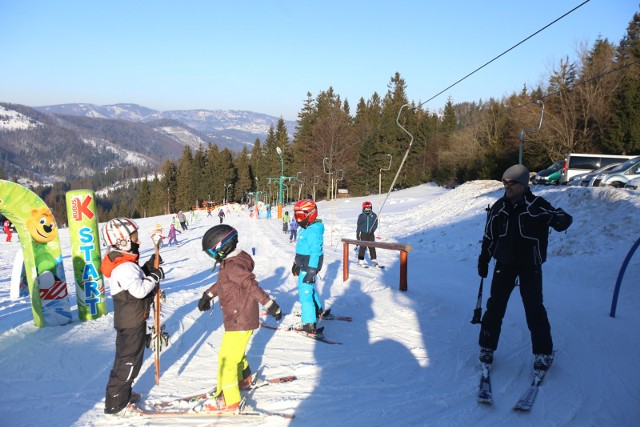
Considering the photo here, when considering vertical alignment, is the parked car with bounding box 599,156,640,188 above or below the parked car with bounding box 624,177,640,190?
above

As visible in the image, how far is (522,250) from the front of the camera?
163 inches

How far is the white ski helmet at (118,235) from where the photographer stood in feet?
13.0

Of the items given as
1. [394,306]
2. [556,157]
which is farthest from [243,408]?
[556,157]

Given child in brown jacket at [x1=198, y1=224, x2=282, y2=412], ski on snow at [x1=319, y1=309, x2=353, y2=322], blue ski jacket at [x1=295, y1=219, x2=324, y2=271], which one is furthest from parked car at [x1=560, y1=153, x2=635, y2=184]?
child in brown jacket at [x1=198, y1=224, x2=282, y2=412]

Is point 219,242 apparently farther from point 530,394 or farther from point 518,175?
point 530,394

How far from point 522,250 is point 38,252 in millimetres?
6621

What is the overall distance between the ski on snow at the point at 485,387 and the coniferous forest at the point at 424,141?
8715mm

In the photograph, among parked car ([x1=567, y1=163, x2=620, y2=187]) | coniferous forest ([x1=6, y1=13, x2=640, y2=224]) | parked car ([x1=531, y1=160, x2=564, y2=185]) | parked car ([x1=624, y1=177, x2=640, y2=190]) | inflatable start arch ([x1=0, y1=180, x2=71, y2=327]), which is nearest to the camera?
inflatable start arch ([x1=0, y1=180, x2=71, y2=327])

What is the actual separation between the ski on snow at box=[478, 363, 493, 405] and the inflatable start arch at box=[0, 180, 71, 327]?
587 cm

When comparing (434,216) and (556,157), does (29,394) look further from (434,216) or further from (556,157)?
(556,157)

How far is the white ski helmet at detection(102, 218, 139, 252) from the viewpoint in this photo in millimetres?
3969

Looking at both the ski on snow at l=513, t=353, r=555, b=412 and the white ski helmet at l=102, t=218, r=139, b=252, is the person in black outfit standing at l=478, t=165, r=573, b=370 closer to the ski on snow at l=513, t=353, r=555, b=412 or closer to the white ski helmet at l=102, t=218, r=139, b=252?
the ski on snow at l=513, t=353, r=555, b=412

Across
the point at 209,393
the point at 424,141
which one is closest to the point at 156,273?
the point at 209,393

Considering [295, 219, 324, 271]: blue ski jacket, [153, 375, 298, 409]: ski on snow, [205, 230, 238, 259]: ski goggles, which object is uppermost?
[205, 230, 238, 259]: ski goggles
